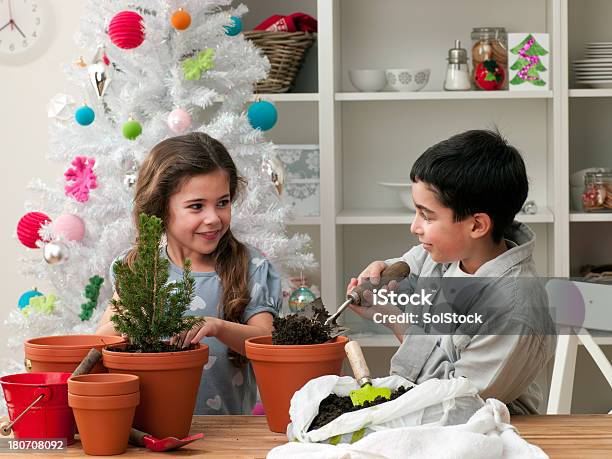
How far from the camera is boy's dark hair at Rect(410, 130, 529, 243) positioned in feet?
4.67

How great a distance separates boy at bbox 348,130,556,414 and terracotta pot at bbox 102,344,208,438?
28 cm

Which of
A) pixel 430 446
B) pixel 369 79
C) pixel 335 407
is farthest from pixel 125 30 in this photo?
pixel 430 446

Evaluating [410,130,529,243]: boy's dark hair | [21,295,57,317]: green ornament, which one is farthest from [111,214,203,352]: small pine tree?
[21,295,57,317]: green ornament

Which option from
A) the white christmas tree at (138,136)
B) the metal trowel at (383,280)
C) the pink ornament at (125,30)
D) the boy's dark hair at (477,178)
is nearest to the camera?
the metal trowel at (383,280)

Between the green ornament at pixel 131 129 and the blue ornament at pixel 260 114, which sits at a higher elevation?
the blue ornament at pixel 260 114

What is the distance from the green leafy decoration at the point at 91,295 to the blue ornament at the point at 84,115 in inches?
16.3

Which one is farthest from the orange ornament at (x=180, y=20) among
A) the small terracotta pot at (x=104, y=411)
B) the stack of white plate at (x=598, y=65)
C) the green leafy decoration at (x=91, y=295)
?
the stack of white plate at (x=598, y=65)

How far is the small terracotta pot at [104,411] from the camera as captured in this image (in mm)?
1054

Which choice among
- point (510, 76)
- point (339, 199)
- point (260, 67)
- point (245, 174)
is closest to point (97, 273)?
point (245, 174)

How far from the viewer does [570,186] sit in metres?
3.12

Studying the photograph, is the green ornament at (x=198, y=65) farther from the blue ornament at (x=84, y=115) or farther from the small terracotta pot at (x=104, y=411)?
the small terracotta pot at (x=104, y=411)

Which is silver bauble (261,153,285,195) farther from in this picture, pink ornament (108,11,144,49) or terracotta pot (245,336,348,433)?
terracotta pot (245,336,348,433)

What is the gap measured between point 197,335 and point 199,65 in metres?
1.22

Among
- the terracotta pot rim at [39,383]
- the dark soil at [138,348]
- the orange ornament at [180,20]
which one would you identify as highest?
→ the orange ornament at [180,20]
